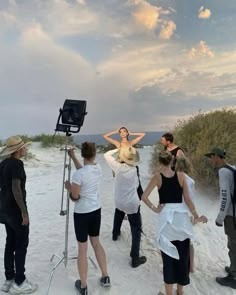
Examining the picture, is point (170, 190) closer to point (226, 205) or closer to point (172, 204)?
point (172, 204)

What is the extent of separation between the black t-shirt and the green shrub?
6664 mm

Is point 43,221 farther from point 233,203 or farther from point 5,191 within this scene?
point 233,203

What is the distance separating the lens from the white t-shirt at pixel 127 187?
5.07 m

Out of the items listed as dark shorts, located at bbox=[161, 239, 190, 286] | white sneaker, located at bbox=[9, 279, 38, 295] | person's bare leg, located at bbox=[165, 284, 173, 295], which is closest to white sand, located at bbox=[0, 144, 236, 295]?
white sneaker, located at bbox=[9, 279, 38, 295]

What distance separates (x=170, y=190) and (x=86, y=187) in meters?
0.97

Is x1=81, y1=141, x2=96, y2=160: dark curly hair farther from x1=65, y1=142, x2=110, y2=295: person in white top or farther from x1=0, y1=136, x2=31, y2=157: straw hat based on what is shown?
x1=0, y1=136, x2=31, y2=157: straw hat

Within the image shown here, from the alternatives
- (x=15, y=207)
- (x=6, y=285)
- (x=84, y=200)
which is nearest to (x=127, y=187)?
(x=84, y=200)

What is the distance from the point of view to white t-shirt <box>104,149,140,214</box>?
5.07 metres

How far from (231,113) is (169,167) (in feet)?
26.1

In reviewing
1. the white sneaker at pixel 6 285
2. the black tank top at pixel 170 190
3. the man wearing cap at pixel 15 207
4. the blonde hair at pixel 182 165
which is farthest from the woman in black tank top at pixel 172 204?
the white sneaker at pixel 6 285

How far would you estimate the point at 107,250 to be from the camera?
5.61 metres

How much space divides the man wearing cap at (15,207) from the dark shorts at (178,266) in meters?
1.63

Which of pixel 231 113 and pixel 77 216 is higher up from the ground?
pixel 231 113

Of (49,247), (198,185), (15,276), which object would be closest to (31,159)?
(198,185)
